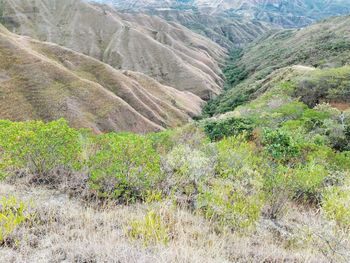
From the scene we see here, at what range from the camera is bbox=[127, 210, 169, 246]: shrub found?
21.0 ft

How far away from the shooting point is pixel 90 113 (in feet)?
263

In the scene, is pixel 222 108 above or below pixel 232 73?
above

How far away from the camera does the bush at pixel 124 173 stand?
9458mm

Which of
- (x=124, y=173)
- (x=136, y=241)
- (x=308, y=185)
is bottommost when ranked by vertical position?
(x=308, y=185)

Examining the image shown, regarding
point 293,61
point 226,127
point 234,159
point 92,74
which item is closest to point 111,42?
point 92,74

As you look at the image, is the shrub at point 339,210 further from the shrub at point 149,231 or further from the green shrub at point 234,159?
the shrub at point 149,231

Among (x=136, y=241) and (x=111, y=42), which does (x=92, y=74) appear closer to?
(x=111, y=42)

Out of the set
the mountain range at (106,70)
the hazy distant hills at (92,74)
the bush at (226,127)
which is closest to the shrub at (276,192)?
the bush at (226,127)

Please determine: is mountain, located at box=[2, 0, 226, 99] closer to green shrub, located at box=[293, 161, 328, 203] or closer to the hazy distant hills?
the hazy distant hills

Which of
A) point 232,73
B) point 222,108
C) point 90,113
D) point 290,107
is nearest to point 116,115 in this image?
point 90,113

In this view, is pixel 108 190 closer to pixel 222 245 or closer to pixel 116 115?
pixel 222 245

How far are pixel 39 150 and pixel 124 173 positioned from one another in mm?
2749

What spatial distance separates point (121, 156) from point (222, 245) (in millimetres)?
4643

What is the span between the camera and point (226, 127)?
28.9 meters
